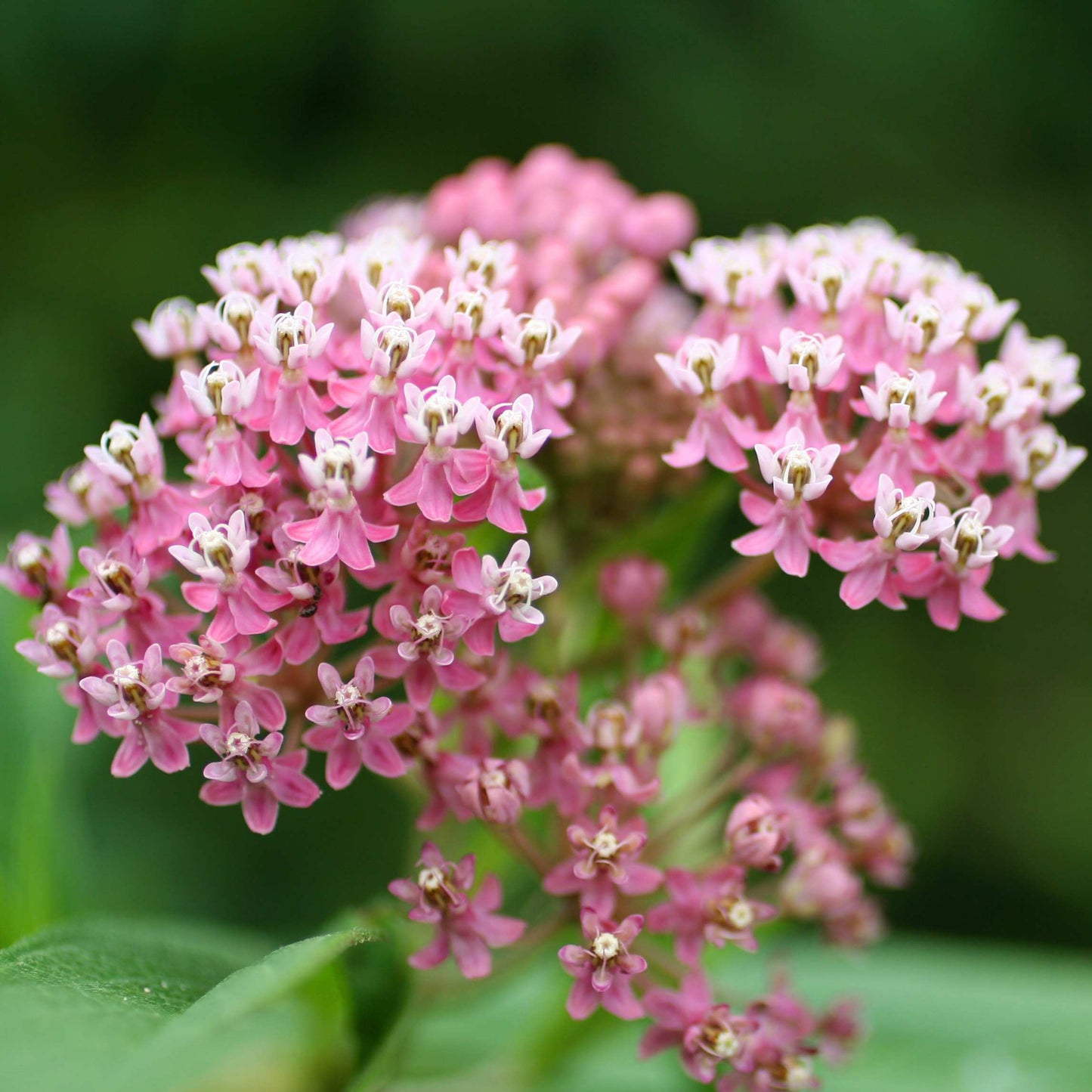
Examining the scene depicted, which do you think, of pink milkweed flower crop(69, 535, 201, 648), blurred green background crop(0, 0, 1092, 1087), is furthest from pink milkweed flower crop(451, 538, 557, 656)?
blurred green background crop(0, 0, 1092, 1087)

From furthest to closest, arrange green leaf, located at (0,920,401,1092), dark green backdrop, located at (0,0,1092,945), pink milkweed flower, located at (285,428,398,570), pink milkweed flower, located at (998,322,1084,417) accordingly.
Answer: dark green backdrop, located at (0,0,1092,945) → pink milkweed flower, located at (998,322,1084,417) → pink milkweed flower, located at (285,428,398,570) → green leaf, located at (0,920,401,1092)

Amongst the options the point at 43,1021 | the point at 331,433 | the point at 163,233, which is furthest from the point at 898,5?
the point at 43,1021

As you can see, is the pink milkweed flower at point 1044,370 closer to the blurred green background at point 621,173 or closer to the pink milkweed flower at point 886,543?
the pink milkweed flower at point 886,543

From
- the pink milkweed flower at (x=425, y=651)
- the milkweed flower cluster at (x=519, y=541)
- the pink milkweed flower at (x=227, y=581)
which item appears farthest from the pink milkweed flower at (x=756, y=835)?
the pink milkweed flower at (x=227, y=581)

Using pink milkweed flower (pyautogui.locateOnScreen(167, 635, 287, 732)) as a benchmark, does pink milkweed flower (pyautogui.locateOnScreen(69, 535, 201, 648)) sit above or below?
above

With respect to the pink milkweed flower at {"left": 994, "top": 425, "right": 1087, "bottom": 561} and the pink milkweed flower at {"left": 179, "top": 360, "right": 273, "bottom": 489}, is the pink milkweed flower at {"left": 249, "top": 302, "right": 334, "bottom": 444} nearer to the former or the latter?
the pink milkweed flower at {"left": 179, "top": 360, "right": 273, "bottom": 489}

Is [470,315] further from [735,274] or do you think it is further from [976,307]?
[976,307]

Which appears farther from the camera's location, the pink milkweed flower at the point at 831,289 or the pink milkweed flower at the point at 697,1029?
the pink milkweed flower at the point at 831,289
